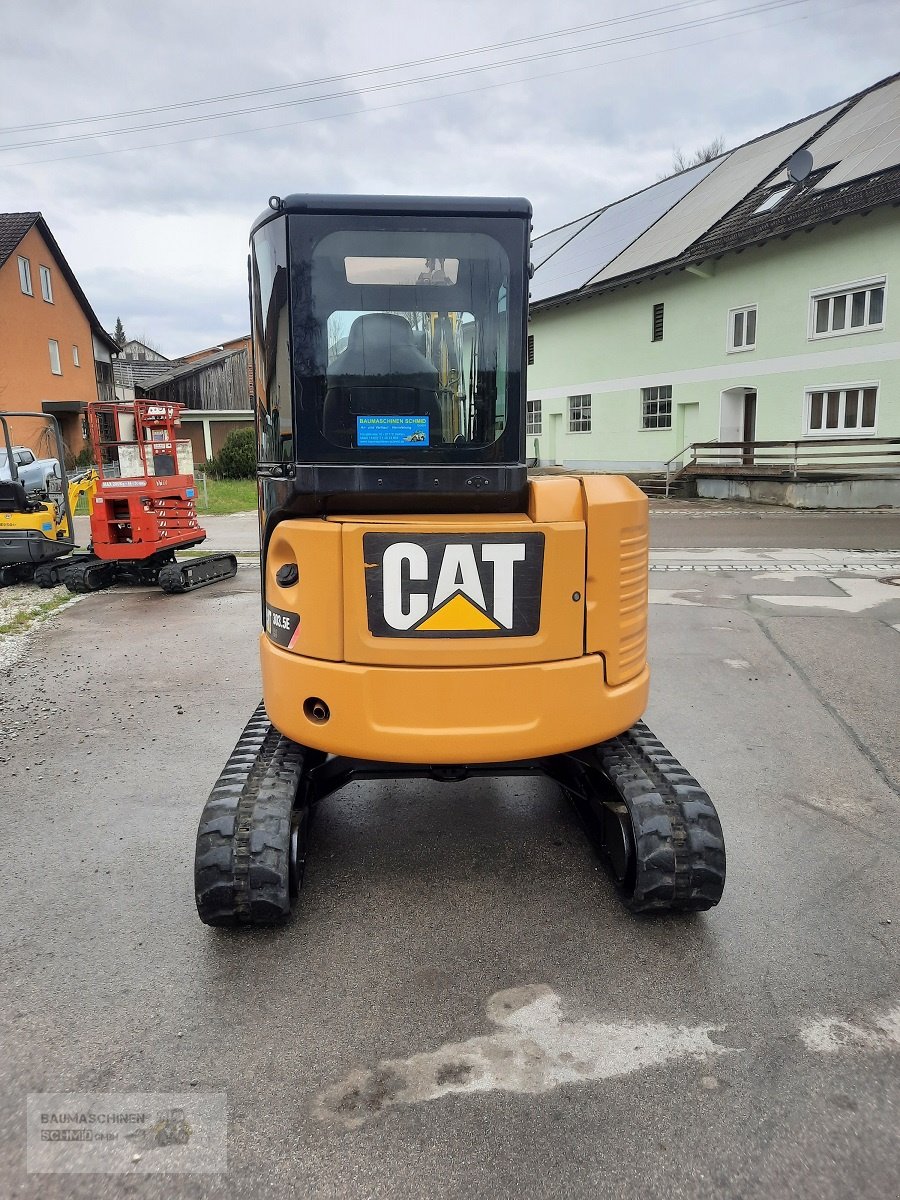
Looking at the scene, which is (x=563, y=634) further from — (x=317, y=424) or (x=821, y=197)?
(x=821, y=197)

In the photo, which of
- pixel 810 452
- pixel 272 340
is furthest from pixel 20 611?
pixel 810 452

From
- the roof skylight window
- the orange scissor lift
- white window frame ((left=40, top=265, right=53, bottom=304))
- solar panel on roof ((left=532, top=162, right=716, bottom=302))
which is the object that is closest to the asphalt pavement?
the orange scissor lift

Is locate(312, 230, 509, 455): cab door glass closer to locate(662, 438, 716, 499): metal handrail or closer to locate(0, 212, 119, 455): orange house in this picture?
locate(662, 438, 716, 499): metal handrail

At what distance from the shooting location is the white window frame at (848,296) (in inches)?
801

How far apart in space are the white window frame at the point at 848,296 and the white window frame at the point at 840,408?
3.95 ft

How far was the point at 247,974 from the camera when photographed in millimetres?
3127

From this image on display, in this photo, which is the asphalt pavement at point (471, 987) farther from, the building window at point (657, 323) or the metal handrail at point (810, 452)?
the building window at point (657, 323)

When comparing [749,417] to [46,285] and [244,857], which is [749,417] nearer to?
[244,857]

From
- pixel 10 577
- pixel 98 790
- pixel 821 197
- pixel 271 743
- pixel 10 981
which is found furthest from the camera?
pixel 821 197

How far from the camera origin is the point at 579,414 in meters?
32.1

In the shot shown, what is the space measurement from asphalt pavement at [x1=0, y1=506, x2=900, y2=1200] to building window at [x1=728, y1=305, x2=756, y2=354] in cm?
2106

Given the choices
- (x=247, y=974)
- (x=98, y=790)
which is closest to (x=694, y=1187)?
(x=247, y=974)

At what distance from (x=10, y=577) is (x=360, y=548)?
411 inches

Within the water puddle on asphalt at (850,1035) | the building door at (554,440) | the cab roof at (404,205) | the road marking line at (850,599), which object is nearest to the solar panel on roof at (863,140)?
the building door at (554,440)
